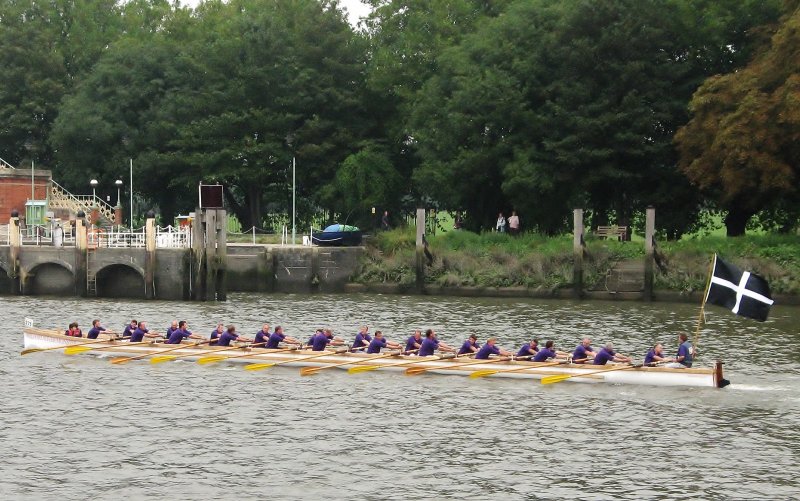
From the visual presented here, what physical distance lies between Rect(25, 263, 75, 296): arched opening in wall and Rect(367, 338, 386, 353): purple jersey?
28098 mm

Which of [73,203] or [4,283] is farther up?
[73,203]

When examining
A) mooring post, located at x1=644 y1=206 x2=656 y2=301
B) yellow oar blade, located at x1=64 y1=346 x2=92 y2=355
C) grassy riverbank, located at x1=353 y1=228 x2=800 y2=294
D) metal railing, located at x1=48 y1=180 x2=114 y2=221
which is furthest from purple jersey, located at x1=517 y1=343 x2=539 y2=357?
metal railing, located at x1=48 y1=180 x2=114 y2=221

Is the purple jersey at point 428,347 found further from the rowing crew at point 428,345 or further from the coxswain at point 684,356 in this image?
the coxswain at point 684,356

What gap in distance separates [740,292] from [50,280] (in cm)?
3956

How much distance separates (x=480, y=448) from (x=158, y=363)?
1588 centimetres

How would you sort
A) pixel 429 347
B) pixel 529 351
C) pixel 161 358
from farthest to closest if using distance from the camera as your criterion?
pixel 161 358
pixel 429 347
pixel 529 351

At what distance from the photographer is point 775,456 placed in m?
29.3

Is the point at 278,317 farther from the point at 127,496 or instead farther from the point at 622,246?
the point at 127,496

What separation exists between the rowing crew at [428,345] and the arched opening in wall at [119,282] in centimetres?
1799

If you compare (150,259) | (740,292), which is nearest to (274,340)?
(740,292)

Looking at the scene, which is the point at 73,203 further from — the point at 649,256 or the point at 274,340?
the point at 274,340

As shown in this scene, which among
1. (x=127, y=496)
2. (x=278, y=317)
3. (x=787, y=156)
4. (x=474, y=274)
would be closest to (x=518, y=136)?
(x=474, y=274)

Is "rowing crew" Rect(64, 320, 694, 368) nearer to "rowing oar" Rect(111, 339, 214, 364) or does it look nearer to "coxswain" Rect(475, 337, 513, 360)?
"coxswain" Rect(475, 337, 513, 360)

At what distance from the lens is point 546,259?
6241 centimetres
